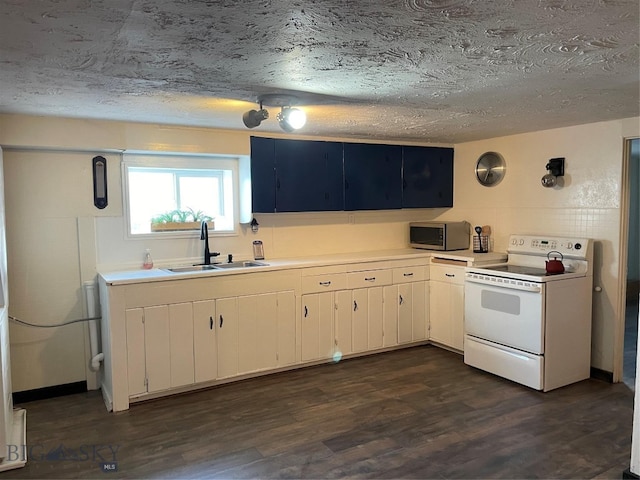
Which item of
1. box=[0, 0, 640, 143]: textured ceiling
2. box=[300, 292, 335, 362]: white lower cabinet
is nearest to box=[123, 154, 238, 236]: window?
box=[0, 0, 640, 143]: textured ceiling

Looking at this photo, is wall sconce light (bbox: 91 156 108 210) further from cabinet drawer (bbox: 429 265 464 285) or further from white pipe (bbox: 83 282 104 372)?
cabinet drawer (bbox: 429 265 464 285)

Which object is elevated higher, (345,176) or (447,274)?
(345,176)

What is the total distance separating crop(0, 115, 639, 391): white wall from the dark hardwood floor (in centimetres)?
48

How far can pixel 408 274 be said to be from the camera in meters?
4.62

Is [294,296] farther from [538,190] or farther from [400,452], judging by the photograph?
[538,190]

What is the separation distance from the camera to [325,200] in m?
4.55

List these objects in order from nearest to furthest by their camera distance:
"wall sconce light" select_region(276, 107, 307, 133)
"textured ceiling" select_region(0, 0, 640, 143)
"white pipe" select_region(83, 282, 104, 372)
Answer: "textured ceiling" select_region(0, 0, 640, 143), "wall sconce light" select_region(276, 107, 307, 133), "white pipe" select_region(83, 282, 104, 372)

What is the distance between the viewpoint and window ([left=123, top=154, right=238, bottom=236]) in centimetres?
398

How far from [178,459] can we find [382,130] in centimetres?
297

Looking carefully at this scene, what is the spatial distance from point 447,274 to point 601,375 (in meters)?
1.47

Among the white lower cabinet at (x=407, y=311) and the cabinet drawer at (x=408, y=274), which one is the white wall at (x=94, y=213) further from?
the white lower cabinet at (x=407, y=311)

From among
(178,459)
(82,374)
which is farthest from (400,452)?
(82,374)

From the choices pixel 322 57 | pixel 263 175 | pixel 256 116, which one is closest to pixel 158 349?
pixel 263 175

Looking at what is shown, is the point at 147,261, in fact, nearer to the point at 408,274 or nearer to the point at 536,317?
the point at 408,274
